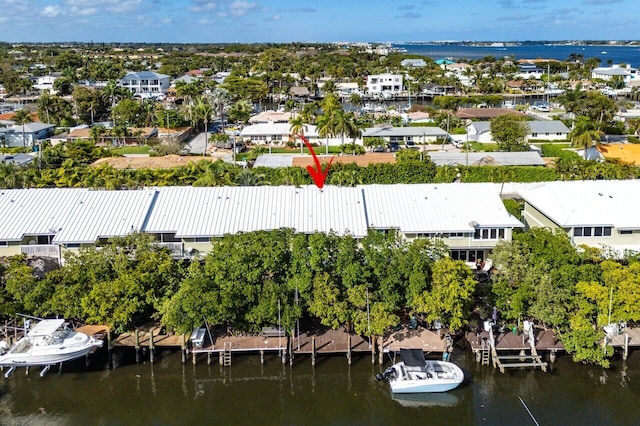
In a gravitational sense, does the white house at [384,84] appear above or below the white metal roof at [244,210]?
above

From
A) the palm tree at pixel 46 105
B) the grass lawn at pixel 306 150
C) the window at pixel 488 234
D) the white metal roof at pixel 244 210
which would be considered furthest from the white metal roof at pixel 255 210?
the palm tree at pixel 46 105

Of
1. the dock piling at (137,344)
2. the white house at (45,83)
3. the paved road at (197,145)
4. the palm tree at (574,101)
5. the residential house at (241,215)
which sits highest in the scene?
the white house at (45,83)

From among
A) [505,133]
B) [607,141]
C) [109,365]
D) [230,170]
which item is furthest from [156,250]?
[607,141]

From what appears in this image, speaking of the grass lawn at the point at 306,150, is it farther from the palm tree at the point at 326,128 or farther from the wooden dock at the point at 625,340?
the wooden dock at the point at 625,340

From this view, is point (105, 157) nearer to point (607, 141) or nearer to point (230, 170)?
point (230, 170)

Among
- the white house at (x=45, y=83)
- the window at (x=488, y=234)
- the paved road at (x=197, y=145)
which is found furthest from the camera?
the white house at (x=45, y=83)

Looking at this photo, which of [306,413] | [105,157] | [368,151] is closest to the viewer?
[306,413]

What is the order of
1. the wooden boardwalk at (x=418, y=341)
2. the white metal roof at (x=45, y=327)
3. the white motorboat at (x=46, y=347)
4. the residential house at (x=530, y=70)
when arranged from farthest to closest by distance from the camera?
1. the residential house at (x=530, y=70)
2. the wooden boardwalk at (x=418, y=341)
3. the white metal roof at (x=45, y=327)
4. the white motorboat at (x=46, y=347)
